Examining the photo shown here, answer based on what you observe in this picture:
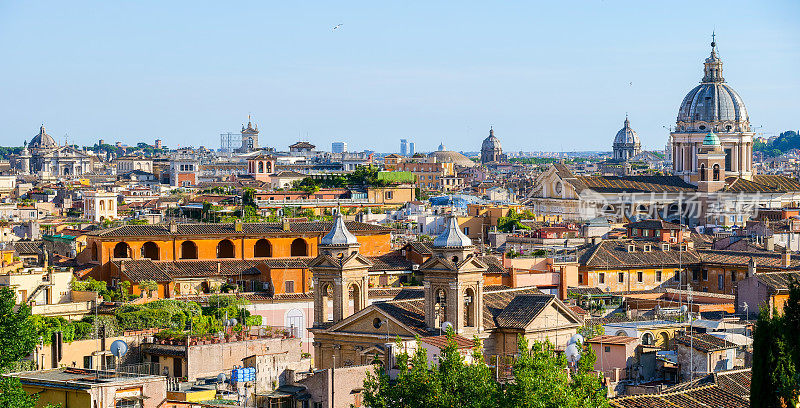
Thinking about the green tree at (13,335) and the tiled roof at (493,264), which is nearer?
the green tree at (13,335)

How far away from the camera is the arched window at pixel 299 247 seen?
41.9 meters

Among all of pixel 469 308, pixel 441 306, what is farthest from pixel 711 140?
pixel 441 306

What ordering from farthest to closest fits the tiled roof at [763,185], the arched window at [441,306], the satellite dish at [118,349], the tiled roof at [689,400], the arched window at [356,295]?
the tiled roof at [763,185], the arched window at [356,295], the arched window at [441,306], the satellite dish at [118,349], the tiled roof at [689,400]

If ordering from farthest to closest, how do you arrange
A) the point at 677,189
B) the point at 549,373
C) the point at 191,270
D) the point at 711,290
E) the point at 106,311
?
the point at 677,189 < the point at 711,290 < the point at 191,270 < the point at 106,311 < the point at 549,373

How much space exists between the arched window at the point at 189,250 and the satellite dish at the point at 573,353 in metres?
20.9

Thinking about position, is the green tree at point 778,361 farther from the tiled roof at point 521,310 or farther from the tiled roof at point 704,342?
the tiled roof at point 521,310

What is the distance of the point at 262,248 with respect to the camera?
42.0 m

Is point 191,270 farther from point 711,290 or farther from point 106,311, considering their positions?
point 711,290

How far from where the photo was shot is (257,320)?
32.3 meters

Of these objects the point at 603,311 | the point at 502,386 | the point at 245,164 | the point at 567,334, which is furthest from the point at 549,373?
the point at 245,164

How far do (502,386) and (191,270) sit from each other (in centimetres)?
2114

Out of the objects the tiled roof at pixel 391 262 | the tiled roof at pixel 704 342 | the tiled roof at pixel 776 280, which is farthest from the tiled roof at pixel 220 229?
the tiled roof at pixel 704 342

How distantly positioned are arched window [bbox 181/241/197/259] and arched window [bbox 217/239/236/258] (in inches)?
24.9

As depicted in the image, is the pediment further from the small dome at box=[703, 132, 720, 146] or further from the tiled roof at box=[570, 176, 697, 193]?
the small dome at box=[703, 132, 720, 146]
